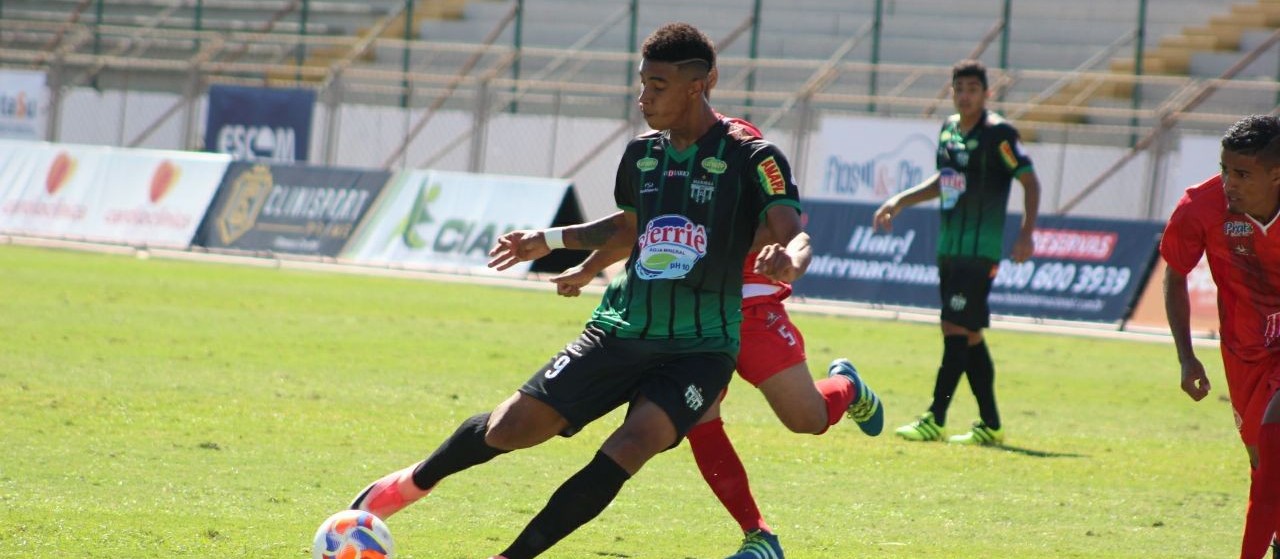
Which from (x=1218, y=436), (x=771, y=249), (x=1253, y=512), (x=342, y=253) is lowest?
(x=342, y=253)

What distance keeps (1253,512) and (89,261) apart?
732 inches

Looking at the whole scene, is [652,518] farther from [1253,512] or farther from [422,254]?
[422,254]

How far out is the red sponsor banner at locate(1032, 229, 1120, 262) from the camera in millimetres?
19359

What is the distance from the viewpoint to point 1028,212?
33.9ft

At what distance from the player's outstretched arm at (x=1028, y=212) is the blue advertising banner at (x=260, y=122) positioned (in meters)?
19.8

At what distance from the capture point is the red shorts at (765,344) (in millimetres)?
6832

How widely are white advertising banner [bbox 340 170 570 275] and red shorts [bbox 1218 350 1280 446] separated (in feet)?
53.7

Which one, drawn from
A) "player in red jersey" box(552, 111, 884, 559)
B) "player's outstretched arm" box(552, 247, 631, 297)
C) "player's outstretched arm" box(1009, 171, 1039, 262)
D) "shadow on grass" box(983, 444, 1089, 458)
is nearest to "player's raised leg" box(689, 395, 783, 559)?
"player in red jersey" box(552, 111, 884, 559)

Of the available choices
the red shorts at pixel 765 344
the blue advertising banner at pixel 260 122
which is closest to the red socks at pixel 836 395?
the red shorts at pixel 765 344

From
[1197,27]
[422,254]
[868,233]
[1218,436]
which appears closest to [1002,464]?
[1218,436]

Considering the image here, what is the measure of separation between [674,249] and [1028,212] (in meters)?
5.30

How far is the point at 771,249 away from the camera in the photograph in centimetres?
509

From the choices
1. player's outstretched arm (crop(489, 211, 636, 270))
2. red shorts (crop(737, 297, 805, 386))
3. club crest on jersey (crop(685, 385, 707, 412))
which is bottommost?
red shorts (crop(737, 297, 805, 386))

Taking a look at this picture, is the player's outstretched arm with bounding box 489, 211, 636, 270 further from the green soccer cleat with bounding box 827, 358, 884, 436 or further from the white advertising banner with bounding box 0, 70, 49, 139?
the white advertising banner with bounding box 0, 70, 49, 139
